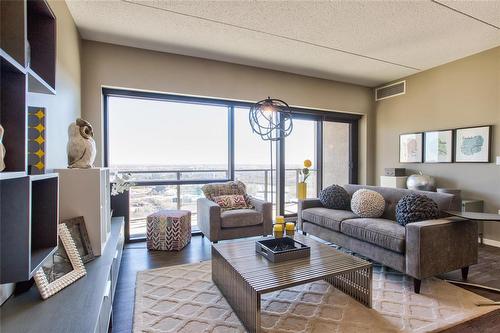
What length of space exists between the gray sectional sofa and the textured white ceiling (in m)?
1.96

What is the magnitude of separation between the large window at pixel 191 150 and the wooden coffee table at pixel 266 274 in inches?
79.9

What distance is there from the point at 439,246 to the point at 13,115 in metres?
2.88

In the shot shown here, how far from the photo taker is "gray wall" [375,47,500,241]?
359 cm

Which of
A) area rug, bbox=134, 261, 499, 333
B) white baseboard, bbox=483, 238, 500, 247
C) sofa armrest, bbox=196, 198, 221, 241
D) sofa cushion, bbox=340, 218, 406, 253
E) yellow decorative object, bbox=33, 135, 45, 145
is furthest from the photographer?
white baseboard, bbox=483, 238, 500, 247

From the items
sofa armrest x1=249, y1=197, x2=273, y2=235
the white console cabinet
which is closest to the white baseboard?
sofa armrest x1=249, y1=197, x2=273, y2=235

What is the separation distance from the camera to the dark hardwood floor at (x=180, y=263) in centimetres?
182

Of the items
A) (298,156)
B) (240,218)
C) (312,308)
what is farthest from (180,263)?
(298,156)

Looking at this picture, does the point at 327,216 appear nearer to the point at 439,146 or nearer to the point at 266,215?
the point at 266,215

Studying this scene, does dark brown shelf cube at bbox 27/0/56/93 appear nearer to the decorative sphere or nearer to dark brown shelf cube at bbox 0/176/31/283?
dark brown shelf cube at bbox 0/176/31/283

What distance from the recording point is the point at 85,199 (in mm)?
2016

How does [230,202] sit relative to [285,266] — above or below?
above

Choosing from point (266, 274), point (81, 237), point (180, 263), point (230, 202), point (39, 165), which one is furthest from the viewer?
point (230, 202)

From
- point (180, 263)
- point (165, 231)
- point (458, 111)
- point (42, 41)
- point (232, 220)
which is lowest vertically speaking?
point (180, 263)

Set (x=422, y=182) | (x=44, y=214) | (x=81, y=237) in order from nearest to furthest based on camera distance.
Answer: (x=44, y=214) < (x=81, y=237) < (x=422, y=182)
